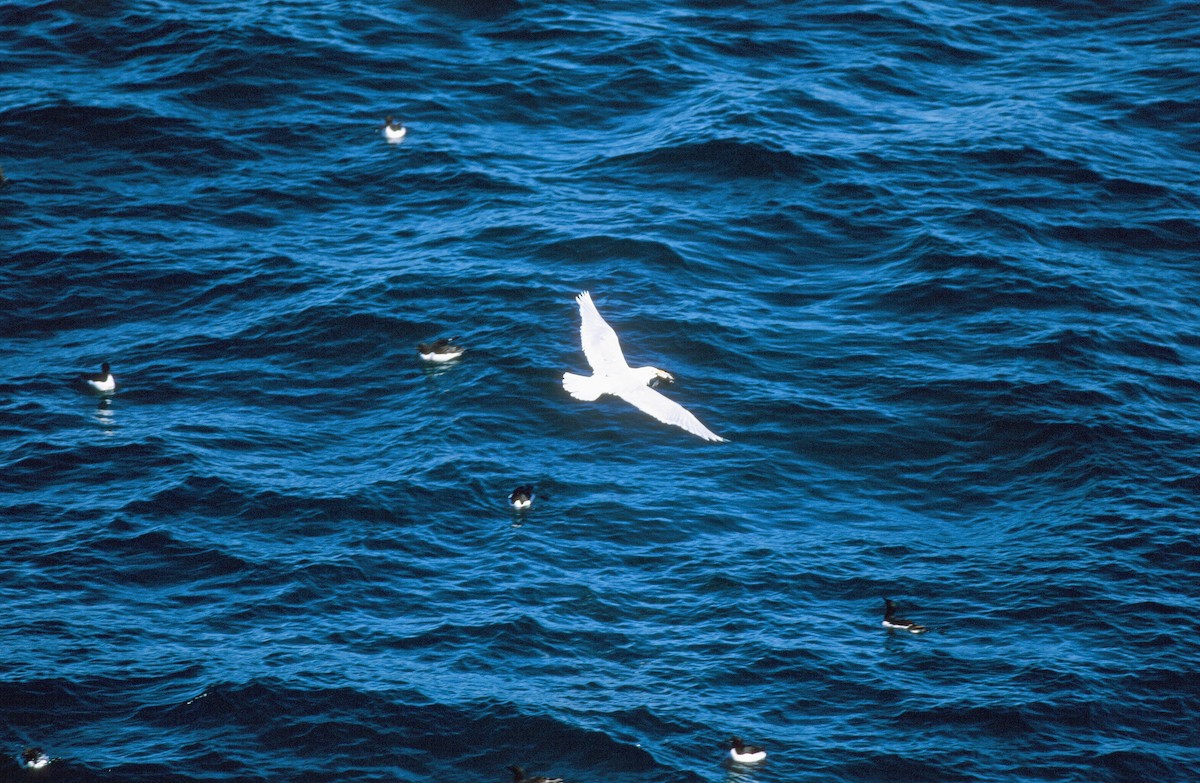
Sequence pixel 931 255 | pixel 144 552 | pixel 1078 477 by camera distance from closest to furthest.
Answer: pixel 144 552, pixel 1078 477, pixel 931 255

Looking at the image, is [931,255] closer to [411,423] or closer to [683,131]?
[683,131]

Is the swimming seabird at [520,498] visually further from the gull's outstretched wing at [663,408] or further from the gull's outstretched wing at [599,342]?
the gull's outstretched wing at [663,408]

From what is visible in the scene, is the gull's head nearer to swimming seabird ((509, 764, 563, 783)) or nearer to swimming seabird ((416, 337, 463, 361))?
swimming seabird ((416, 337, 463, 361))

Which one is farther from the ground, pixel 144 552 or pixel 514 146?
pixel 514 146

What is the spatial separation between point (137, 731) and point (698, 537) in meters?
9.91

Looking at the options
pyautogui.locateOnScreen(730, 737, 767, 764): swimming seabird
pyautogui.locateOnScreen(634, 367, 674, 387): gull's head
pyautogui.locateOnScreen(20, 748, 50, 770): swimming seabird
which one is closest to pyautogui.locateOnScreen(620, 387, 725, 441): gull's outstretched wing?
pyautogui.locateOnScreen(634, 367, 674, 387): gull's head

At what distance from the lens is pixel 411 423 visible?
2886 cm

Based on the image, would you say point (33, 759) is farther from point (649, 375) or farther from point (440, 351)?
point (440, 351)

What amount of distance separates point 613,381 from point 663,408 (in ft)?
3.80

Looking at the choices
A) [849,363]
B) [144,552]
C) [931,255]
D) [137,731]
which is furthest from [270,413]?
[931,255]

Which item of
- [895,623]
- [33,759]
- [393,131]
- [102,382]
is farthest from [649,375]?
[393,131]

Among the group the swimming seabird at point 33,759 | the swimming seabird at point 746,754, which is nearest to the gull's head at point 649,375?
the swimming seabird at point 746,754

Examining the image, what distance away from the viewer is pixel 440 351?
30.3 meters

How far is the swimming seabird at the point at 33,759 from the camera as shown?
2089cm
